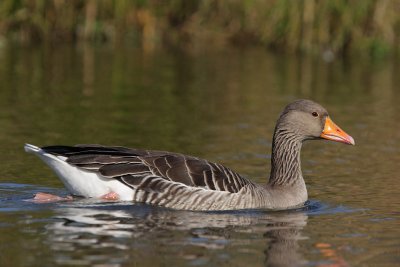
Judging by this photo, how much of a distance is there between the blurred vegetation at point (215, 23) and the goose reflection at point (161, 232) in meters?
16.8

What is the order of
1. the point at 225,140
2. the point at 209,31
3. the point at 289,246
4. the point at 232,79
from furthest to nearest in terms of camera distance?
the point at 209,31, the point at 232,79, the point at 225,140, the point at 289,246

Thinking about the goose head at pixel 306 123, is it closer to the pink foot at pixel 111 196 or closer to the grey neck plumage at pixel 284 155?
the grey neck plumage at pixel 284 155

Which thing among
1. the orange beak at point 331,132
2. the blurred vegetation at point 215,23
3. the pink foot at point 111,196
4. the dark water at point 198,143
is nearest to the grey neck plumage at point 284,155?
the orange beak at point 331,132

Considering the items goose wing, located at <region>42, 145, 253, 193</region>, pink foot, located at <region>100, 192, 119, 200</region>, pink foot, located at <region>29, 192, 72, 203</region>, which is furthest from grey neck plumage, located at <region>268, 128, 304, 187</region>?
pink foot, located at <region>29, 192, 72, 203</region>

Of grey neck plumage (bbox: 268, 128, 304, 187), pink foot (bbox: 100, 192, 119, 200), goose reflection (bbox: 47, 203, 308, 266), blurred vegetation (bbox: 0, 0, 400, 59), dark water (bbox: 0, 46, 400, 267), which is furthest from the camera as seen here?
blurred vegetation (bbox: 0, 0, 400, 59)

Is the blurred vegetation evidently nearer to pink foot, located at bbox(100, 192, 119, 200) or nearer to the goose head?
the goose head

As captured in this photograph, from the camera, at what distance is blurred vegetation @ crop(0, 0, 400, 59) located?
27.3 meters

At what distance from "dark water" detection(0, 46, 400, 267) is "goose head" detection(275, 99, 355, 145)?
0.76m

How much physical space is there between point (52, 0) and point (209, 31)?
5518mm

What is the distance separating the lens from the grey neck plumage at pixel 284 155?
11953 millimetres

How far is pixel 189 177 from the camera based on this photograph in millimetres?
11031

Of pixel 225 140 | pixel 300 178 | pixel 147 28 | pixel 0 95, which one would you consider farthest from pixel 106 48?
pixel 300 178

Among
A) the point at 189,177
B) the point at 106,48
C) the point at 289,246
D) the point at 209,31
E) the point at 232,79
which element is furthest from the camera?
the point at 209,31

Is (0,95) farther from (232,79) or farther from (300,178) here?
(300,178)
